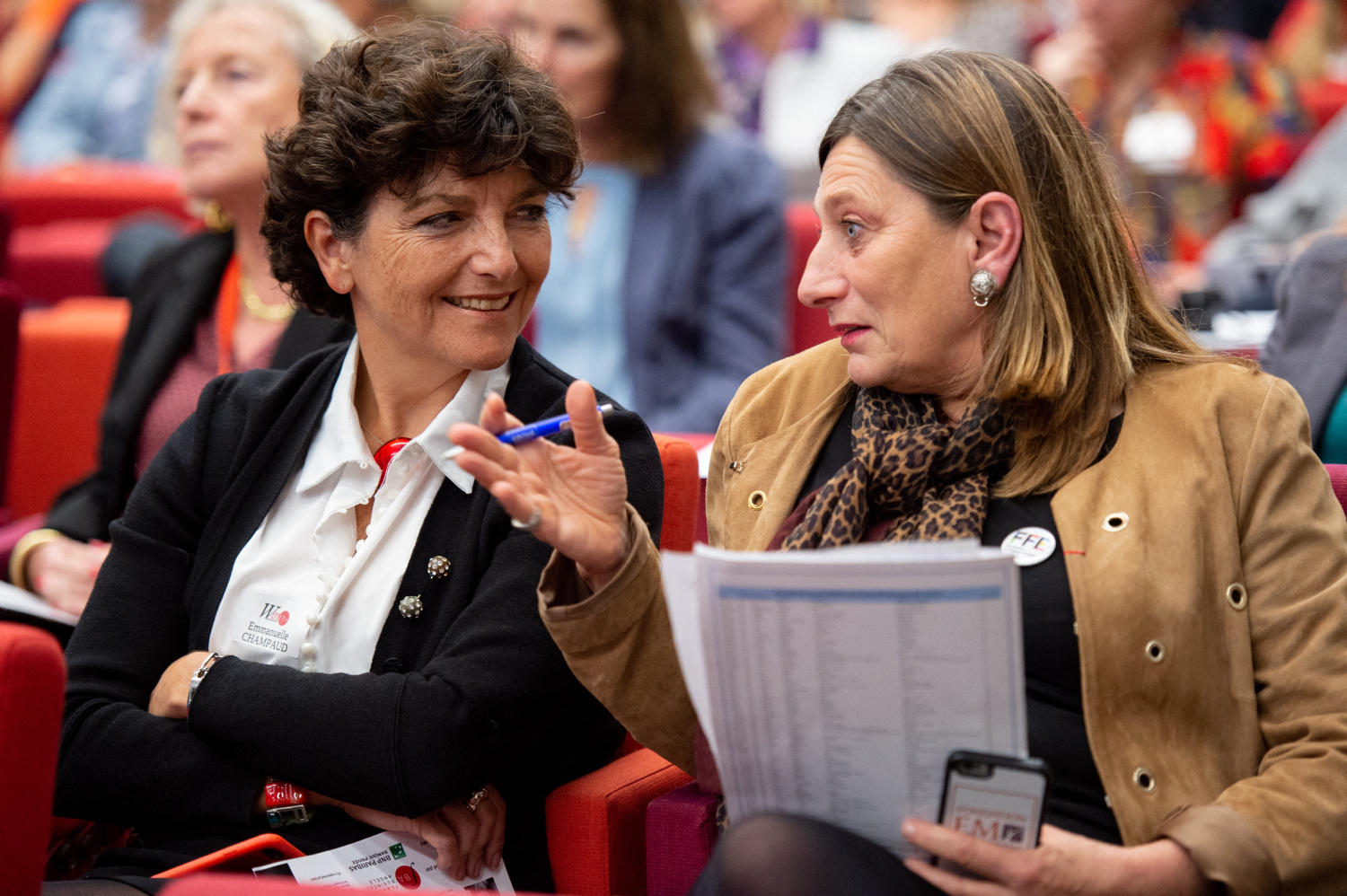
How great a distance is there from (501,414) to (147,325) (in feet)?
5.04

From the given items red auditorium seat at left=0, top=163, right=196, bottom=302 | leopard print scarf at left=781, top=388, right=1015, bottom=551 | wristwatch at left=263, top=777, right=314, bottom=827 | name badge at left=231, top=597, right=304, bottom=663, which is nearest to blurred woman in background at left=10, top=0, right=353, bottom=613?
name badge at left=231, top=597, right=304, bottom=663

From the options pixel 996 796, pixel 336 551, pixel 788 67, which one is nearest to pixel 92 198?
pixel 788 67

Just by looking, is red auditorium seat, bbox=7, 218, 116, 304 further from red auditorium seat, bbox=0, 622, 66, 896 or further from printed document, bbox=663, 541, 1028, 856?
printed document, bbox=663, 541, 1028, 856

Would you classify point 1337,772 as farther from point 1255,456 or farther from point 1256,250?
point 1256,250

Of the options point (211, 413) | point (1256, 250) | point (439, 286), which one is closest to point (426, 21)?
point (439, 286)

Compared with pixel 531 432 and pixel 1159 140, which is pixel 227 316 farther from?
pixel 1159 140

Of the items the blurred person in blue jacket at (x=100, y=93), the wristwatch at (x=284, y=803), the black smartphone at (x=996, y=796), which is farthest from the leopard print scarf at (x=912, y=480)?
the blurred person in blue jacket at (x=100, y=93)

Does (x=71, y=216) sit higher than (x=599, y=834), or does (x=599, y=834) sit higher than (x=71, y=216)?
(x=71, y=216)

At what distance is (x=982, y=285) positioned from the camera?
1.60m

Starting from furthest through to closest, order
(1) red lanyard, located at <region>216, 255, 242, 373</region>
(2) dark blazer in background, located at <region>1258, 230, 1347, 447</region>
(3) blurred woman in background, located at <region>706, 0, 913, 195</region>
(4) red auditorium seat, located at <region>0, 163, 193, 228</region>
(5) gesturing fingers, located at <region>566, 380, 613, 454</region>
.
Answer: (3) blurred woman in background, located at <region>706, 0, 913, 195</region> < (4) red auditorium seat, located at <region>0, 163, 193, 228</region> < (1) red lanyard, located at <region>216, 255, 242, 373</region> < (2) dark blazer in background, located at <region>1258, 230, 1347, 447</region> < (5) gesturing fingers, located at <region>566, 380, 613, 454</region>

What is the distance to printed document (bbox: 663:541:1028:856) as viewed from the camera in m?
1.19

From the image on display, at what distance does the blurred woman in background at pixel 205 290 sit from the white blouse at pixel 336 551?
1.63ft

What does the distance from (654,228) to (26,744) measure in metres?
2.33

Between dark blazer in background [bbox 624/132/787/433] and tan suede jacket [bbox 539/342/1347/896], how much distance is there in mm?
1858
